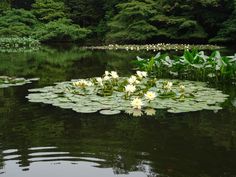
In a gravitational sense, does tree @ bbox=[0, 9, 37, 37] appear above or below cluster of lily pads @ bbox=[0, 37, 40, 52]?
above

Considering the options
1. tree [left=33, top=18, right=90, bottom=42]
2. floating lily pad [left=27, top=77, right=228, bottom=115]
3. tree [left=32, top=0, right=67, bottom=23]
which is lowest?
floating lily pad [left=27, top=77, right=228, bottom=115]

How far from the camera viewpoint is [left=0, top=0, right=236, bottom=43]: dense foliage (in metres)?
22.6

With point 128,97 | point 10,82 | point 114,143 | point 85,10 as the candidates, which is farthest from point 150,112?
point 85,10

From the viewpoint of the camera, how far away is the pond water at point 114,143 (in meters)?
3.60

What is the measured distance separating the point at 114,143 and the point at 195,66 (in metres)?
4.53

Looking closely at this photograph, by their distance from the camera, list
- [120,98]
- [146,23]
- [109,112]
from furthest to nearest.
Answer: [146,23]
[120,98]
[109,112]

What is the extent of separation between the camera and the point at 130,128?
4.96 metres

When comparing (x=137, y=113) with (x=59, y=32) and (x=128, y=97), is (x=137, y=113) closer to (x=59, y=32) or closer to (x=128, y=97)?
(x=128, y=97)

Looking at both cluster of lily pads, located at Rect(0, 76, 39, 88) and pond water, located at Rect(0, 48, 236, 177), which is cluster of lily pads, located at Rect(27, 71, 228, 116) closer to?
pond water, located at Rect(0, 48, 236, 177)

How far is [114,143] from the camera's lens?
14.2ft

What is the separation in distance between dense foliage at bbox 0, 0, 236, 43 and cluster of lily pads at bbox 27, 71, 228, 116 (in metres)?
15.2

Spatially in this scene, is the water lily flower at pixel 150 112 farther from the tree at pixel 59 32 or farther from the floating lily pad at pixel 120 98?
the tree at pixel 59 32

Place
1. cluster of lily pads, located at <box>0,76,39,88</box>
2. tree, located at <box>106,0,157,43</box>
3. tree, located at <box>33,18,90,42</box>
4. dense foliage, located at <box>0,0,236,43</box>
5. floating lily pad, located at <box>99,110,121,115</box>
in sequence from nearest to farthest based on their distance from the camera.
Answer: floating lily pad, located at <box>99,110,121,115</box>
cluster of lily pads, located at <box>0,76,39,88</box>
dense foliage, located at <box>0,0,236,43</box>
tree, located at <box>106,0,157,43</box>
tree, located at <box>33,18,90,42</box>

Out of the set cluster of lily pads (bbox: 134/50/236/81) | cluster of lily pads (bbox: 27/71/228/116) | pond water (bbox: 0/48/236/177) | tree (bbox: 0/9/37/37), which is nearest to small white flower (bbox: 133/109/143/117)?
cluster of lily pads (bbox: 27/71/228/116)
